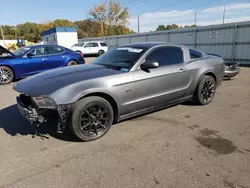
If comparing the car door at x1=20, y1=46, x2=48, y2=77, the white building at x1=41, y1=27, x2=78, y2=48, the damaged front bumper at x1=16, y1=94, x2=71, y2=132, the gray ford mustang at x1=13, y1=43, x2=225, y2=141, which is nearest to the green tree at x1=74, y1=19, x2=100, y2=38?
the white building at x1=41, y1=27, x2=78, y2=48

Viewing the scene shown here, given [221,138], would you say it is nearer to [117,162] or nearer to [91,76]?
[117,162]

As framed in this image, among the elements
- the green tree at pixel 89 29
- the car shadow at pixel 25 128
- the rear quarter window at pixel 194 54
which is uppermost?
the green tree at pixel 89 29

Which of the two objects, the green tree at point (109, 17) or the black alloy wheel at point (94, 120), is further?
the green tree at point (109, 17)

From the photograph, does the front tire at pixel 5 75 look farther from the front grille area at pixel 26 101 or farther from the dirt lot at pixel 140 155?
the front grille area at pixel 26 101

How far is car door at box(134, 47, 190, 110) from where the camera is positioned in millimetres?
3641

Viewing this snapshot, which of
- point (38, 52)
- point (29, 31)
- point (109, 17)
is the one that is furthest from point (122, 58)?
point (29, 31)

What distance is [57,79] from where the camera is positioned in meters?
3.27

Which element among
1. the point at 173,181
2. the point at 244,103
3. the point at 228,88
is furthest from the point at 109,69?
the point at 228,88

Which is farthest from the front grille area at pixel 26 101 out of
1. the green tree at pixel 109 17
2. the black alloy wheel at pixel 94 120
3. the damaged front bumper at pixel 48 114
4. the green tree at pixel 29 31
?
the green tree at pixel 29 31

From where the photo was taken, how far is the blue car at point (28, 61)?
760 centimetres

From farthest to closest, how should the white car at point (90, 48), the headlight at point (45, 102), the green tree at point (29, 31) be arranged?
the green tree at point (29, 31), the white car at point (90, 48), the headlight at point (45, 102)

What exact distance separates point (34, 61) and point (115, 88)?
234 inches

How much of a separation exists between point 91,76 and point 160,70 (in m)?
1.39

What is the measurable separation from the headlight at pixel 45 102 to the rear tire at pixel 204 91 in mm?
3243
